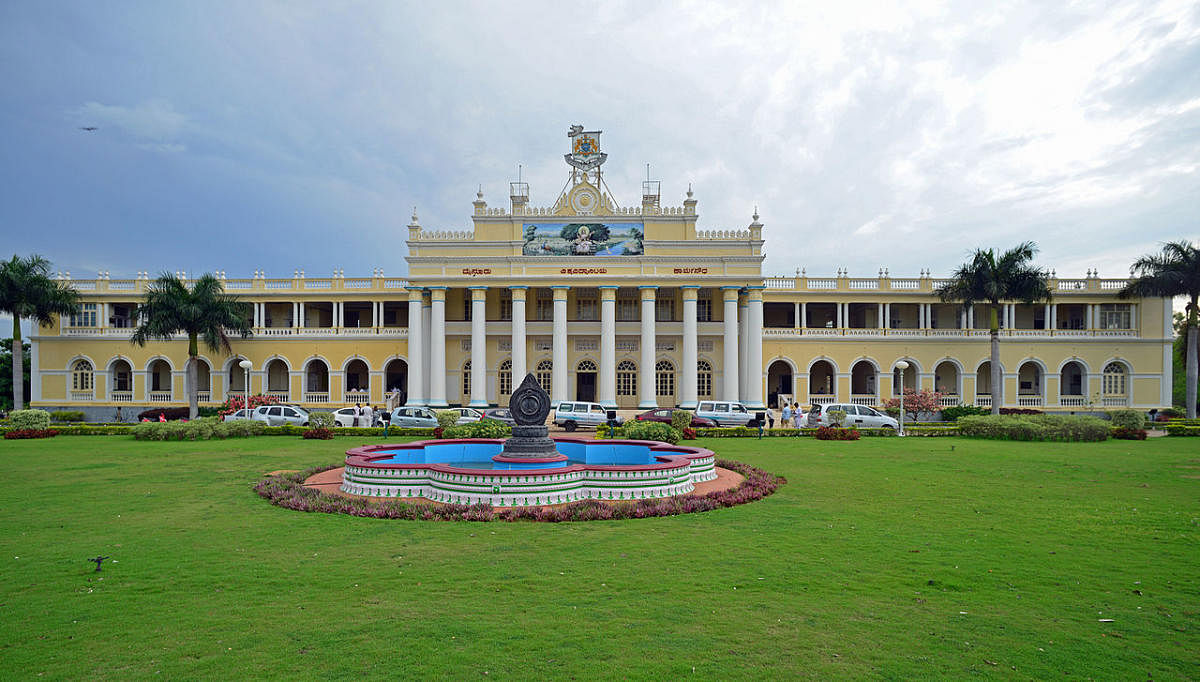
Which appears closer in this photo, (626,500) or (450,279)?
(626,500)

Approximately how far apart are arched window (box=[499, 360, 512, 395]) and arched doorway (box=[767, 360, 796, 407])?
15621 mm

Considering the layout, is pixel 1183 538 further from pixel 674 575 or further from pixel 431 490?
pixel 431 490

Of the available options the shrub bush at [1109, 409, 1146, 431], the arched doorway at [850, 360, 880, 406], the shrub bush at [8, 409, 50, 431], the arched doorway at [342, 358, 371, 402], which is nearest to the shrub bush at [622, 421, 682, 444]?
the shrub bush at [1109, 409, 1146, 431]

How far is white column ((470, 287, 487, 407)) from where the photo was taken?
3412cm

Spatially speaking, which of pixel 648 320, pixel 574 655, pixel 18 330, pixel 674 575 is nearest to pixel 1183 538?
pixel 674 575

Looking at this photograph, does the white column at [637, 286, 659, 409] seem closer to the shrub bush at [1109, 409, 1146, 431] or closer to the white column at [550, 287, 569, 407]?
the white column at [550, 287, 569, 407]

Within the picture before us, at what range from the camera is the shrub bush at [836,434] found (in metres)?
22.7

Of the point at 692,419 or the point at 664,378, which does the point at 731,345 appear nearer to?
the point at 664,378

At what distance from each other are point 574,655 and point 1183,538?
8642 millimetres

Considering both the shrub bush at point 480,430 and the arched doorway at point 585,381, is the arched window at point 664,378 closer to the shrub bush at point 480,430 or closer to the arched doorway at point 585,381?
the arched doorway at point 585,381

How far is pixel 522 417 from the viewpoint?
13.1 metres

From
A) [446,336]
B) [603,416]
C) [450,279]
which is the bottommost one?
[603,416]

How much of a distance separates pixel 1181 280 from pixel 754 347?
72.4ft

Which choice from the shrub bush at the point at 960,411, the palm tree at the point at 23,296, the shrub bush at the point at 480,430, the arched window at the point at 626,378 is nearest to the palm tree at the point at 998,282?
the shrub bush at the point at 960,411
